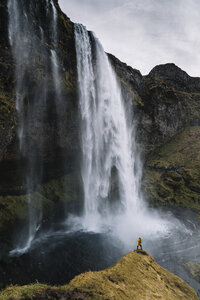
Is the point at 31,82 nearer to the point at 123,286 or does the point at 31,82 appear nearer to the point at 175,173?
the point at 123,286

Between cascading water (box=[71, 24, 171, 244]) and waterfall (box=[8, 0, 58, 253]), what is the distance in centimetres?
477

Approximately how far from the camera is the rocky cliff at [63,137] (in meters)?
20.6

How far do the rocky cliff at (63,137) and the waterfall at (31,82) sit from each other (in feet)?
0.38

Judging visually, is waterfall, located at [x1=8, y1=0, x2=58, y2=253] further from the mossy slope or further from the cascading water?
the mossy slope

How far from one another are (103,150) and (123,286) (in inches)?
866

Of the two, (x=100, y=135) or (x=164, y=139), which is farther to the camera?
(x=164, y=139)

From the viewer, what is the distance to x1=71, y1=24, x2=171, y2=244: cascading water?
84.1 ft

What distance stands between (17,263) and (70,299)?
11327 mm

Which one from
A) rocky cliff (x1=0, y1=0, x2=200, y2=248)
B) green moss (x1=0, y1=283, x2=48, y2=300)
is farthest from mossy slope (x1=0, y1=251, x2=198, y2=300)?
rocky cliff (x1=0, y1=0, x2=200, y2=248)

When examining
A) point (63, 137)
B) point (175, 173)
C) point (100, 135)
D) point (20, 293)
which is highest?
point (100, 135)

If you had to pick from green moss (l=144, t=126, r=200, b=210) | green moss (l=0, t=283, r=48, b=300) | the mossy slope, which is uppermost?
green moss (l=144, t=126, r=200, b=210)

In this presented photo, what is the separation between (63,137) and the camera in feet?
85.9

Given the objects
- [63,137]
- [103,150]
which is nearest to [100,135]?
[103,150]

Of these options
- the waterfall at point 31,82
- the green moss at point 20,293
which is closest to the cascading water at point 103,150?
the waterfall at point 31,82
